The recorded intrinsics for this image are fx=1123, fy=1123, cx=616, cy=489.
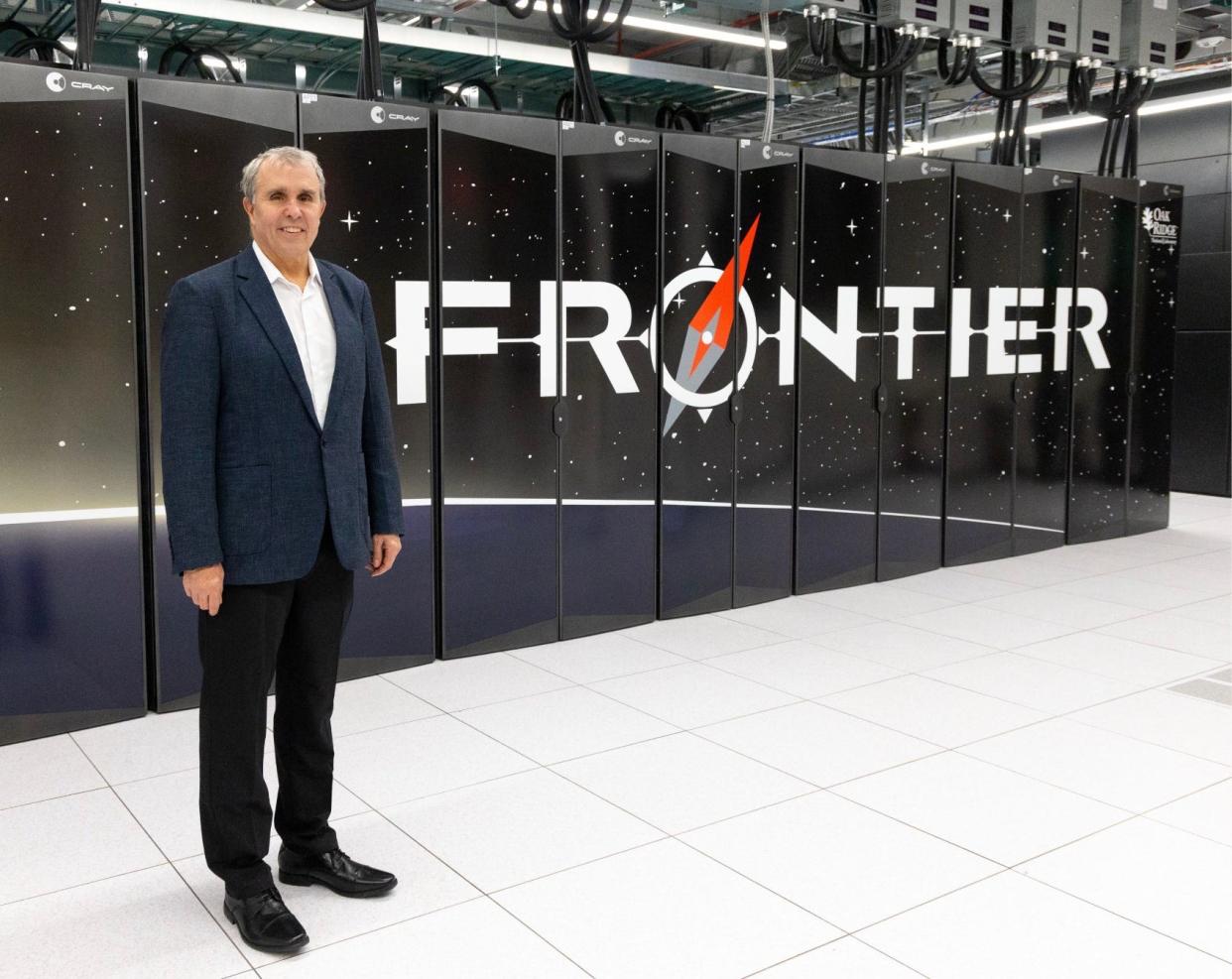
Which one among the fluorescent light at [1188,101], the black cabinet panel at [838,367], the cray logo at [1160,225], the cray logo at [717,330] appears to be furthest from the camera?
the fluorescent light at [1188,101]

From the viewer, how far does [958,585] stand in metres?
5.52

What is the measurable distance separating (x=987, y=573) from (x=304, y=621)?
4.33 meters

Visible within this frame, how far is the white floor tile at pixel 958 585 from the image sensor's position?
533cm

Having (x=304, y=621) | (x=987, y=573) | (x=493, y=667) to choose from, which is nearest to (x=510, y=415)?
(x=493, y=667)

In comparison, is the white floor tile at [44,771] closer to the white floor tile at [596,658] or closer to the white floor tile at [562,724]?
the white floor tile at [562,724]

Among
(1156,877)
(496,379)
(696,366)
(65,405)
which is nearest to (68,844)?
(65,405)

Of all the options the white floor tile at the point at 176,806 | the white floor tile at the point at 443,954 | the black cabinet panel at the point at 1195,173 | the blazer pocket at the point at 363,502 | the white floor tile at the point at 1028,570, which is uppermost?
the black cabinet panel at the point at 1195,173

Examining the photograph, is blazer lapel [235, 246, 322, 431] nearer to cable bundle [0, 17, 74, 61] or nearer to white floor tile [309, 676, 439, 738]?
white floor tile [309, 676, 439, 738]

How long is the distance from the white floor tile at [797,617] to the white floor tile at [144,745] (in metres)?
2.30

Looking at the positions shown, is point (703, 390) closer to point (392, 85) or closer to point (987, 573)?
point (987, 573)

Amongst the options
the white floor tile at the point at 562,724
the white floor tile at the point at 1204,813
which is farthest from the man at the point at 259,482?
the white floor tile at the point at 1204,813

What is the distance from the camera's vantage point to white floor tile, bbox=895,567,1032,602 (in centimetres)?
533

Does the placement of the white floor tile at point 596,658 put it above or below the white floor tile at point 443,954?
above

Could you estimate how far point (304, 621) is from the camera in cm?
230
